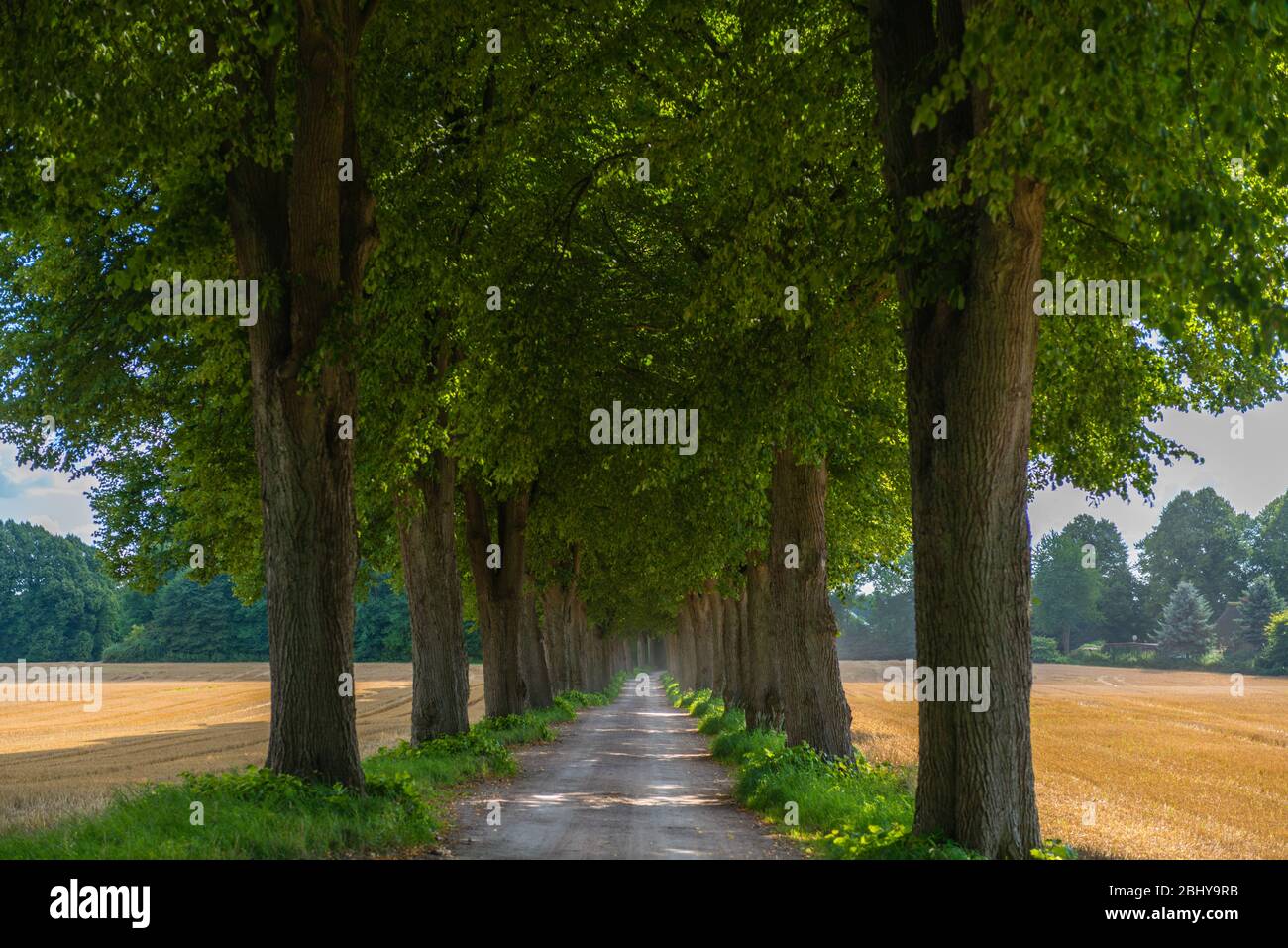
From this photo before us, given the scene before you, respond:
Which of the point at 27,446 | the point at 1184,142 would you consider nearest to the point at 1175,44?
the point at 1184,142

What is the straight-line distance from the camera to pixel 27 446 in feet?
67.6

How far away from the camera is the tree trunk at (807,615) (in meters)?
18.4

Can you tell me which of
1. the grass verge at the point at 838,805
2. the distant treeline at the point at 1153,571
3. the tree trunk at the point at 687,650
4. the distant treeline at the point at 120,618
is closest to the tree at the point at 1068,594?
the distant treeline at the point at 1153,571

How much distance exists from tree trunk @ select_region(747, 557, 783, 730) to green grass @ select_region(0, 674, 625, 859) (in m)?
12.0

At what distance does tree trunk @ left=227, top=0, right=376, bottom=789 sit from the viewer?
11906 mm

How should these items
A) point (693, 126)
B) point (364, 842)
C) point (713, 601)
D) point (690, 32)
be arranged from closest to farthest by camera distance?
point (364, 842) < point (693, 126) < point (690, 32) < point (713, 601)

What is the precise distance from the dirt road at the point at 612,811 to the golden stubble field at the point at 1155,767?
4.44m

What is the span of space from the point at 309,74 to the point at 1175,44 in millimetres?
8634

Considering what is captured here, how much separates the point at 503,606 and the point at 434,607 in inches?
287

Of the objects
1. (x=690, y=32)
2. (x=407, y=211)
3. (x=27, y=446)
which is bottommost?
(x=27, y=446)

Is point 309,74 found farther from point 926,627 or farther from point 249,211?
point 926,627

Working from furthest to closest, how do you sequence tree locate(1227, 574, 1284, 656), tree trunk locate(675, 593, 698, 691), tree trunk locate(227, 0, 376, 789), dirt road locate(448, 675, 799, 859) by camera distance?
tree locate(1227, 574, 1284, 656), tree trunk locate(675, 593, 698, 691), tree trunk locate(227, 0, 376, 789), dirt road locate(448, 675, 799, 859)

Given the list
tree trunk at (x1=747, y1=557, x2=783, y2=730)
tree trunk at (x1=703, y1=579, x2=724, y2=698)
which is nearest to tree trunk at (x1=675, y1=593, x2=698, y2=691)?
tree trunk at (x1=703, y1=579, x2=724, y2=698)

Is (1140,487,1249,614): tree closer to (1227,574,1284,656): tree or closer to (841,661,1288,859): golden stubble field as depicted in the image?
(1227,574,1284,656): tree
